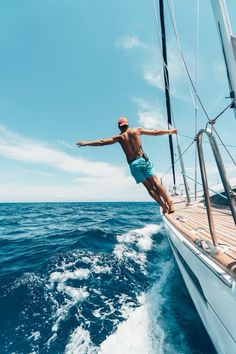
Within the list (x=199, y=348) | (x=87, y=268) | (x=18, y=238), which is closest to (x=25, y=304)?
(x=87, y=268)

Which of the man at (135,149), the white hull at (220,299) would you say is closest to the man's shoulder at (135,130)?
the man at (135,149)

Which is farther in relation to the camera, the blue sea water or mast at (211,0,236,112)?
the blue sea water

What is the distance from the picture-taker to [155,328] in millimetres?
3668

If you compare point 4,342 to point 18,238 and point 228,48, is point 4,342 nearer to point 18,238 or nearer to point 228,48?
Result: point 228,48

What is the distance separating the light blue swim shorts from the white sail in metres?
1.94

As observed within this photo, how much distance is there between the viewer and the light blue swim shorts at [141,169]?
4312 mm

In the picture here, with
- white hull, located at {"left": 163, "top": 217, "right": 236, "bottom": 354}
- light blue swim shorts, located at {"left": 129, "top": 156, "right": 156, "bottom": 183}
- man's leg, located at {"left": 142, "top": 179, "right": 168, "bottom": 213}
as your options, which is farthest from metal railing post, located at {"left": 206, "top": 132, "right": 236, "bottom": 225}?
man's leg, located at {"left": 142, "top": 179, "right": 168, "bottom": 213}

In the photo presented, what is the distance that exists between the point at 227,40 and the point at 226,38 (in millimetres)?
55

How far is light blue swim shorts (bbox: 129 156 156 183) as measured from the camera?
4.31 m

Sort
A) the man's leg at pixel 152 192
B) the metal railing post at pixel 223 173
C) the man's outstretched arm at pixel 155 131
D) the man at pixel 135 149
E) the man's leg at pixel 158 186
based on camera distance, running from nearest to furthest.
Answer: the metal railing post at pixel 223 173 < the man's outstretched arm at pixel 155 131 < the man at pixel 135 149 < the man's leg at pixel 158 186 < the man's leg at pixel 152 192

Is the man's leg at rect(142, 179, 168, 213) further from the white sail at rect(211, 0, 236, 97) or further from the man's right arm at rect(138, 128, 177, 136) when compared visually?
the white sail at rect(211, 0, 236, 97)

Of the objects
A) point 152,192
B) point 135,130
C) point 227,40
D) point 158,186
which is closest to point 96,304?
point 152,192

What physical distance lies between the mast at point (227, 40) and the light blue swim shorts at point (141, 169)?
1822mm

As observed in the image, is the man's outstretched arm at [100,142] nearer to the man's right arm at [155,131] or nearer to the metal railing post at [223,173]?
the man's right arm at [155,131]
